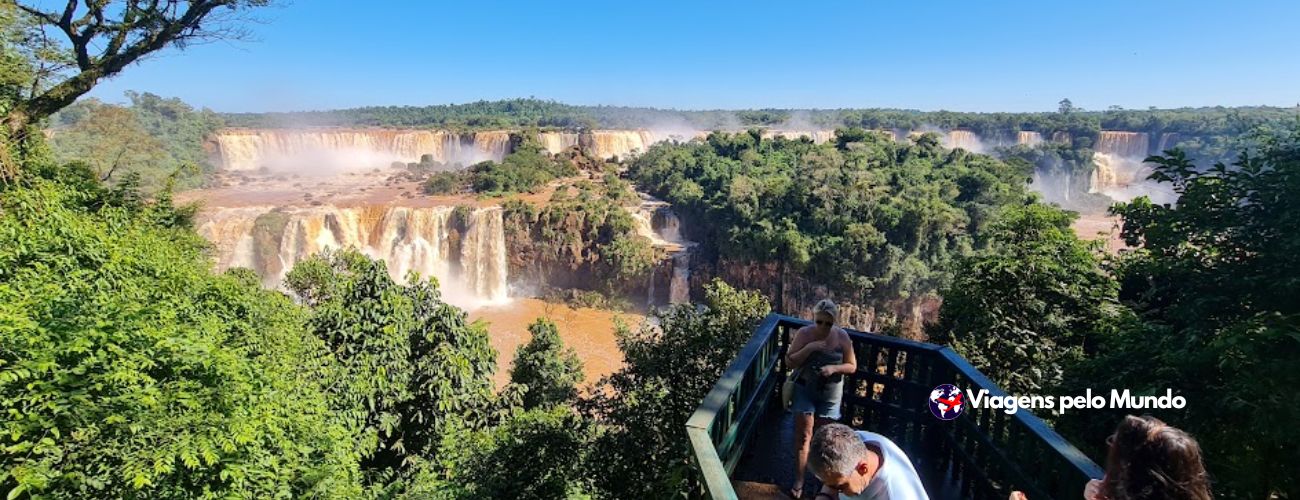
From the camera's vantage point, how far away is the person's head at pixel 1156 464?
1735 mm

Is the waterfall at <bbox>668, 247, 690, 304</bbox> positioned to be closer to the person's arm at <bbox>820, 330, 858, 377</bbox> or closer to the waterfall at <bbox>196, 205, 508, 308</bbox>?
the waterfall at <bbox>196, 205, 508, 308</bbox>

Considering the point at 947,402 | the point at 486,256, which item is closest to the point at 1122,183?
the point at 486,256

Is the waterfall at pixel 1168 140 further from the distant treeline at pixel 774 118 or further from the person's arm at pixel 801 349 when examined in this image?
the person's arm at pixel 801 349

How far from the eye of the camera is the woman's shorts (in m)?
3.72

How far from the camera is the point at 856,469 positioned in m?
2.25

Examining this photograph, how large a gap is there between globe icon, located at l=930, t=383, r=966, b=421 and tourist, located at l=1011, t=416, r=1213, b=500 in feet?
6.07

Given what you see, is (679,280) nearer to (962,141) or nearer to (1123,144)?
(962,141)

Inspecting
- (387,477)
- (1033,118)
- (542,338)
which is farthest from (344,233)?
(1033,118)

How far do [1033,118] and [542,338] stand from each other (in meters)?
77.5

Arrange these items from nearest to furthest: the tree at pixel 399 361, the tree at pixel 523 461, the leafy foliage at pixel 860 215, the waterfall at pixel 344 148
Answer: the tree at pixel 523 461
the tree at pixel 399 361
the leafy foliage at pixel 860 215
the waterfall at pixel 344 148

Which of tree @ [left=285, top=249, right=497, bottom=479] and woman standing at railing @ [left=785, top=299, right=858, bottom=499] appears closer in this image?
woman standing at railing @ [left=785, top=299, right=858, bottom=499]

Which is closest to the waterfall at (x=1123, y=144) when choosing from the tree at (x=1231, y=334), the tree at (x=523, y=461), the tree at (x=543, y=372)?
the tree at (x=543, y=372)

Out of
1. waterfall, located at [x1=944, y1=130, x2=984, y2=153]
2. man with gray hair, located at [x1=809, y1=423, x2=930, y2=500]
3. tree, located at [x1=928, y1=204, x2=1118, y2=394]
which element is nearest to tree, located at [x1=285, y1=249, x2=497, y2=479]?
man with gray hair, located at [x1=809, y1=423, x2=930, y2=500]

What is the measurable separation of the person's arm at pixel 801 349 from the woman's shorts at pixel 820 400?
0.53 ft
